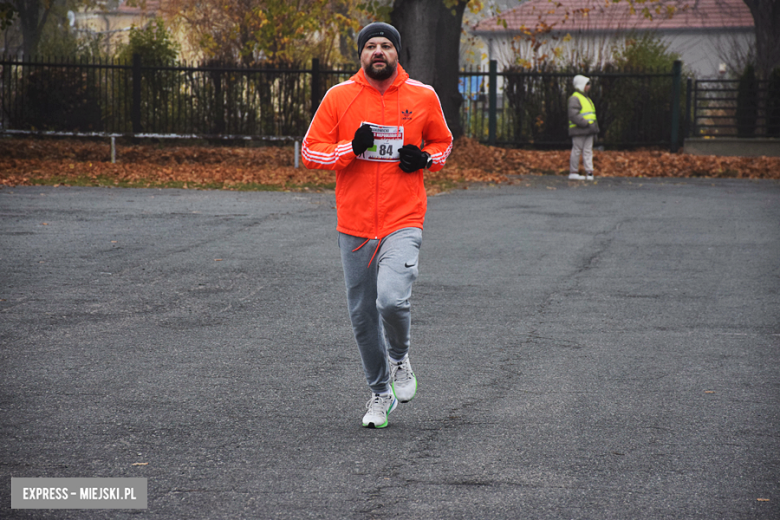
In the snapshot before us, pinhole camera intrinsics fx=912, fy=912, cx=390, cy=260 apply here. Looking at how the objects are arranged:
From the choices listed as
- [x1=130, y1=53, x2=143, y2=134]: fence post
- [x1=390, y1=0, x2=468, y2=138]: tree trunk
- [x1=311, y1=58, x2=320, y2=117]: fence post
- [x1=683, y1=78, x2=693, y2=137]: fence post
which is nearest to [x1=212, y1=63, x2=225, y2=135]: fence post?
[x1=130, y1=53, x2=143, y2=134]: fence post

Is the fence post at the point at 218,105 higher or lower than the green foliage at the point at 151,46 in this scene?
lower

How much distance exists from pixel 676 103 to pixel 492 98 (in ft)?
16.2

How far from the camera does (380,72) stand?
428cm

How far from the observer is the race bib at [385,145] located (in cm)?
432

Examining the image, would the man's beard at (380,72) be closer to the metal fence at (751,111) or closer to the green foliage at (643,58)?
the metal fence at (751,111)

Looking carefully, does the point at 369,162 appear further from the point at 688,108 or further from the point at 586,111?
the point at 688,108

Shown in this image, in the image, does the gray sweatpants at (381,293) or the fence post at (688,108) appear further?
the fence post at (688,108)

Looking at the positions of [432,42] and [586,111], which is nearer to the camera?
[586,111]

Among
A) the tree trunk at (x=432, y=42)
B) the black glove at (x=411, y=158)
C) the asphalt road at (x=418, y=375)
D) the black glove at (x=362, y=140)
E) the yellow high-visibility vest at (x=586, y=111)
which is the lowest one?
the asphalt road at (x=418, y=375)

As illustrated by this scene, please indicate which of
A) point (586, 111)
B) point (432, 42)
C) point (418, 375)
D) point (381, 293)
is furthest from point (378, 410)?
point (432, 42)

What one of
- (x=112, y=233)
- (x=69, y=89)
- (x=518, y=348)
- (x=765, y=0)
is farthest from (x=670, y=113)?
(x=518, y=348)

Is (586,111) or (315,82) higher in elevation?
(315,82)

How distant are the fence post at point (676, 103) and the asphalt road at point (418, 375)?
14113 mm

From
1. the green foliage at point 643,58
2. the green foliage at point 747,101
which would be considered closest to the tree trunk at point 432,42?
the green foliage at point 643,58
